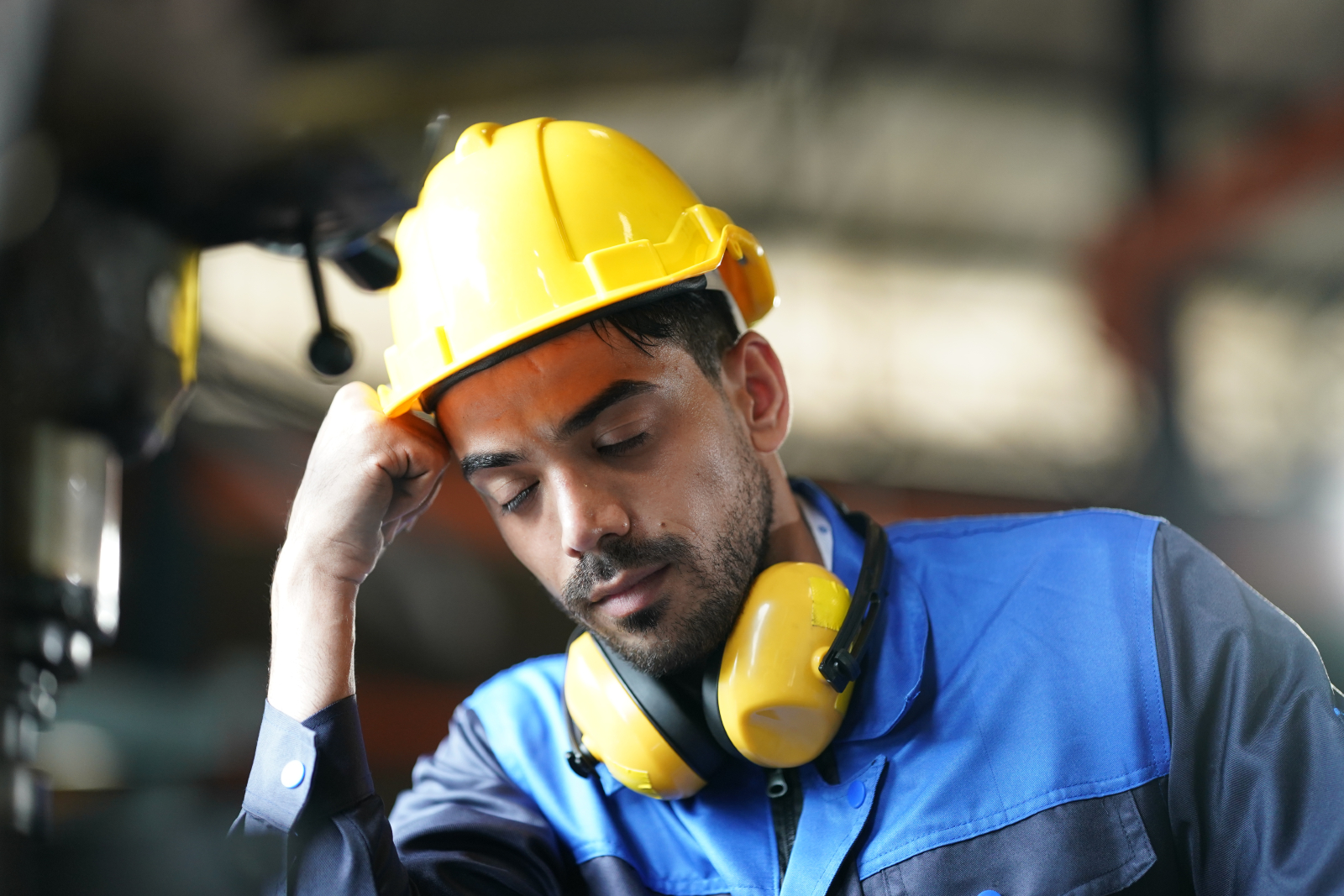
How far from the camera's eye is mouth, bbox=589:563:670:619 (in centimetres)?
135

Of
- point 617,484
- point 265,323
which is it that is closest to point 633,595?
point 617,484

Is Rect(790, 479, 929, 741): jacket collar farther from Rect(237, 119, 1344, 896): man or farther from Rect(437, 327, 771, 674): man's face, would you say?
Rect(437, 327, 771, 674): man's face

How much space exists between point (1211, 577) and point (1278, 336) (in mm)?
4275

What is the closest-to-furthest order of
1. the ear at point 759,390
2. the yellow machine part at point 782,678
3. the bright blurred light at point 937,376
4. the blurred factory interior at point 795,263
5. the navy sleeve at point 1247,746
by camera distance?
the navy sleeve at point 1247,746, the yellow machine part at point 782,678, the ear at point 759,390, the blurred factory interior at point 795,263, the bright blurred light at point 937,376

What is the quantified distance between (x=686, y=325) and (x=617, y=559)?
1.27ft

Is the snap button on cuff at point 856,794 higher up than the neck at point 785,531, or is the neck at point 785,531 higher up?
the neck at point 785,531

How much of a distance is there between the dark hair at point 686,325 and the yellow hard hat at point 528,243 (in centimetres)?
4

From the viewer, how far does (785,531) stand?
1588 millimetres

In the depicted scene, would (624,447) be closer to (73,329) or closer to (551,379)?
(551,379)

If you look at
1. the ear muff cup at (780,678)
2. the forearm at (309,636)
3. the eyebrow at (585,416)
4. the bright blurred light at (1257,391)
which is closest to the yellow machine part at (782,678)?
the ear muff cup at (780,678)

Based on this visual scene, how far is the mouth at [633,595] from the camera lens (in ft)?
4.42

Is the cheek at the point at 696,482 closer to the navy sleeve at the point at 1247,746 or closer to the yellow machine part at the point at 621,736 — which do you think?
the yellow machine part at the point at 621,736

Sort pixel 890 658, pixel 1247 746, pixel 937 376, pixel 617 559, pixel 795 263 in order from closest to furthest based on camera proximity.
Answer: pixel 1247 746, pixel 617 559, pixel 890 658, pixel 795 263, pixel 937 376

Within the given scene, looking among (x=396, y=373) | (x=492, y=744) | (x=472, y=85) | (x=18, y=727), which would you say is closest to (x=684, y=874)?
(x=492, y=744)
